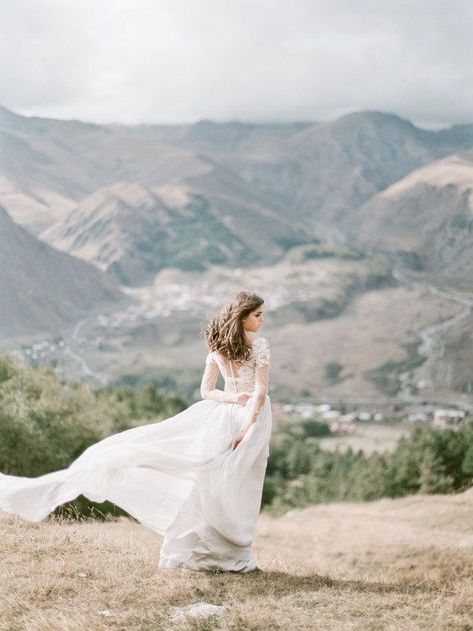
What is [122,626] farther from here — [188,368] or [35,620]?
[188,368]

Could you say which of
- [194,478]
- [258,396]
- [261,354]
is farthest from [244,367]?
[194,478]

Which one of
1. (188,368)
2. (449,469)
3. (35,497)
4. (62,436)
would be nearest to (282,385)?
(188,368)

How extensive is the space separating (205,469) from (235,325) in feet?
5.53

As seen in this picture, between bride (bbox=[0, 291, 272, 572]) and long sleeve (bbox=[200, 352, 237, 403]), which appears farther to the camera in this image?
long sleeve (bbox=[200, 352, 237, 403])

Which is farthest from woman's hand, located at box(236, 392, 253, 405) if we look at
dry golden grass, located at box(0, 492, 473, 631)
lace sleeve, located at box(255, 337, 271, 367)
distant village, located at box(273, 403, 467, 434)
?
distant village, located at box(273, 403, 467, 434)

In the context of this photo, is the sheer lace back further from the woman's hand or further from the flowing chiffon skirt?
the flowing chiffon skirt

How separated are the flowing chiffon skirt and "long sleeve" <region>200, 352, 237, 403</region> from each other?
11 cm

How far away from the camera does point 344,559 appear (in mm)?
18125

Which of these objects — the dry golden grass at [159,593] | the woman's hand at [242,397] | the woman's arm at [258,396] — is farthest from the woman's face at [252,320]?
the dry golden grass at [159,593]

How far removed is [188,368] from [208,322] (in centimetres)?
19050

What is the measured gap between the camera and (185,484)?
8586mm

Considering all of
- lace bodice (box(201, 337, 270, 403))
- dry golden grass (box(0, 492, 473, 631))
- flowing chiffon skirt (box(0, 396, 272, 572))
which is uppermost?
lace bodice (box(201, 337, 270, 403))

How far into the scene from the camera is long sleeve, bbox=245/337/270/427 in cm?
827

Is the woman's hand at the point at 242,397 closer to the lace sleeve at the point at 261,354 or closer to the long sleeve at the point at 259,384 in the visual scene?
the long sleeve at the point at 259,384
